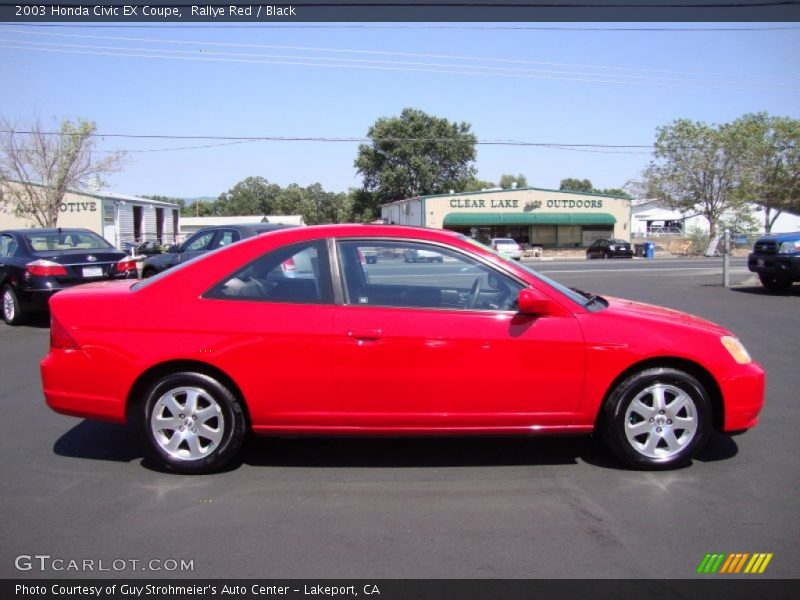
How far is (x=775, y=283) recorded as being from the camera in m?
14.8

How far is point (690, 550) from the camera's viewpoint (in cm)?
336

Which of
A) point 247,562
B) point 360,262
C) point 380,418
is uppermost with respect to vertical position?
point 360,262

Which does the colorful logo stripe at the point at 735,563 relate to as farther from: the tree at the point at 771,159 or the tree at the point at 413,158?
the tree at the point at 413,158

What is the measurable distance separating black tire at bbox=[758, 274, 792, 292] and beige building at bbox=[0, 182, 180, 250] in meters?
33.3

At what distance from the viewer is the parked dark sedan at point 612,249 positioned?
42812 millimetres

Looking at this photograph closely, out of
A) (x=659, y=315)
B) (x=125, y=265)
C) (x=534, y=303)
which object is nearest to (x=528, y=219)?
(x=125, y=265)

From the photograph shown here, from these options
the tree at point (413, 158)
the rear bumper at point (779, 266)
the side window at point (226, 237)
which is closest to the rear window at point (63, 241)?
the side window at point (226, 237)

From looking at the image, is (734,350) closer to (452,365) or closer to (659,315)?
(659,315)

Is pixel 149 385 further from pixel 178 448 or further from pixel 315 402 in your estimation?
pixel 315 402

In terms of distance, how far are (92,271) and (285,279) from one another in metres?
7.47

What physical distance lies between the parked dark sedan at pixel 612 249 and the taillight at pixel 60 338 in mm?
41891

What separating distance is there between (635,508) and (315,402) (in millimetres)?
2040

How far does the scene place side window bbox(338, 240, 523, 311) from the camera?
432 cm
